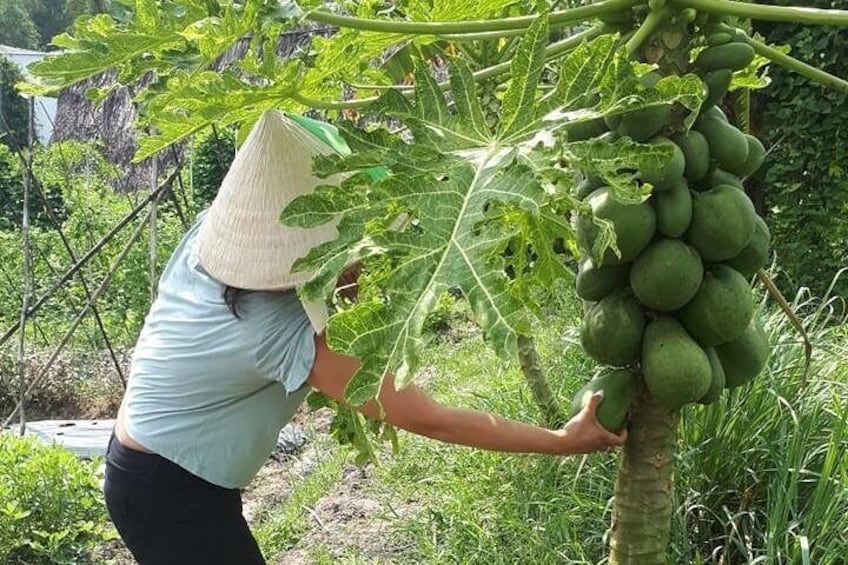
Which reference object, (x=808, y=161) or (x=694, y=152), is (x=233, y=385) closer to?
(x=694, y=152)

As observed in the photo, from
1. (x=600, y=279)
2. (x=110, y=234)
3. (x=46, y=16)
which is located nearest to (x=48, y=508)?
(x=110, y=234)

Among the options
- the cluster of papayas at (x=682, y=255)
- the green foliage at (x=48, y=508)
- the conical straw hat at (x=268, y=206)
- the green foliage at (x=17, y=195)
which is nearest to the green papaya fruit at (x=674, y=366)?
the cluster of papayas at (x=682, y=255)

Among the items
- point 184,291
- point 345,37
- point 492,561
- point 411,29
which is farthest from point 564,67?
point 492,561

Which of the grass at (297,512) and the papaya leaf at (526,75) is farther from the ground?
the papaya leaf at (526,75)

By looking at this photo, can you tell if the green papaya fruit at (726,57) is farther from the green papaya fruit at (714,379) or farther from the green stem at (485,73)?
the green papaya fruit at (714,379)

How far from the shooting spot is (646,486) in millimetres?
1648

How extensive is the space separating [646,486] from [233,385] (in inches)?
37.5

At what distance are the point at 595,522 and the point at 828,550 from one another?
0.85m

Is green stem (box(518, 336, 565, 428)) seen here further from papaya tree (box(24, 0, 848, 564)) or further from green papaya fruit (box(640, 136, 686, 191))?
green papaya fruit (box(640, 136, 686, 191))

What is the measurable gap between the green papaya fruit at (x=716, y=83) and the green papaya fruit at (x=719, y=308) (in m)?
0.27

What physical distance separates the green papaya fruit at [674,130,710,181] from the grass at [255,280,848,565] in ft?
3.27

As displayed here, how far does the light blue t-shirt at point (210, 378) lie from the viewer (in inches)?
80.9

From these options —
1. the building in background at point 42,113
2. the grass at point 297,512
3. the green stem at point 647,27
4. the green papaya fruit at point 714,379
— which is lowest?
the building in background at point 42,113

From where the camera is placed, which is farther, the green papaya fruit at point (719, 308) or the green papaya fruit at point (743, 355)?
the green papaya fruit at point (743, 355)
